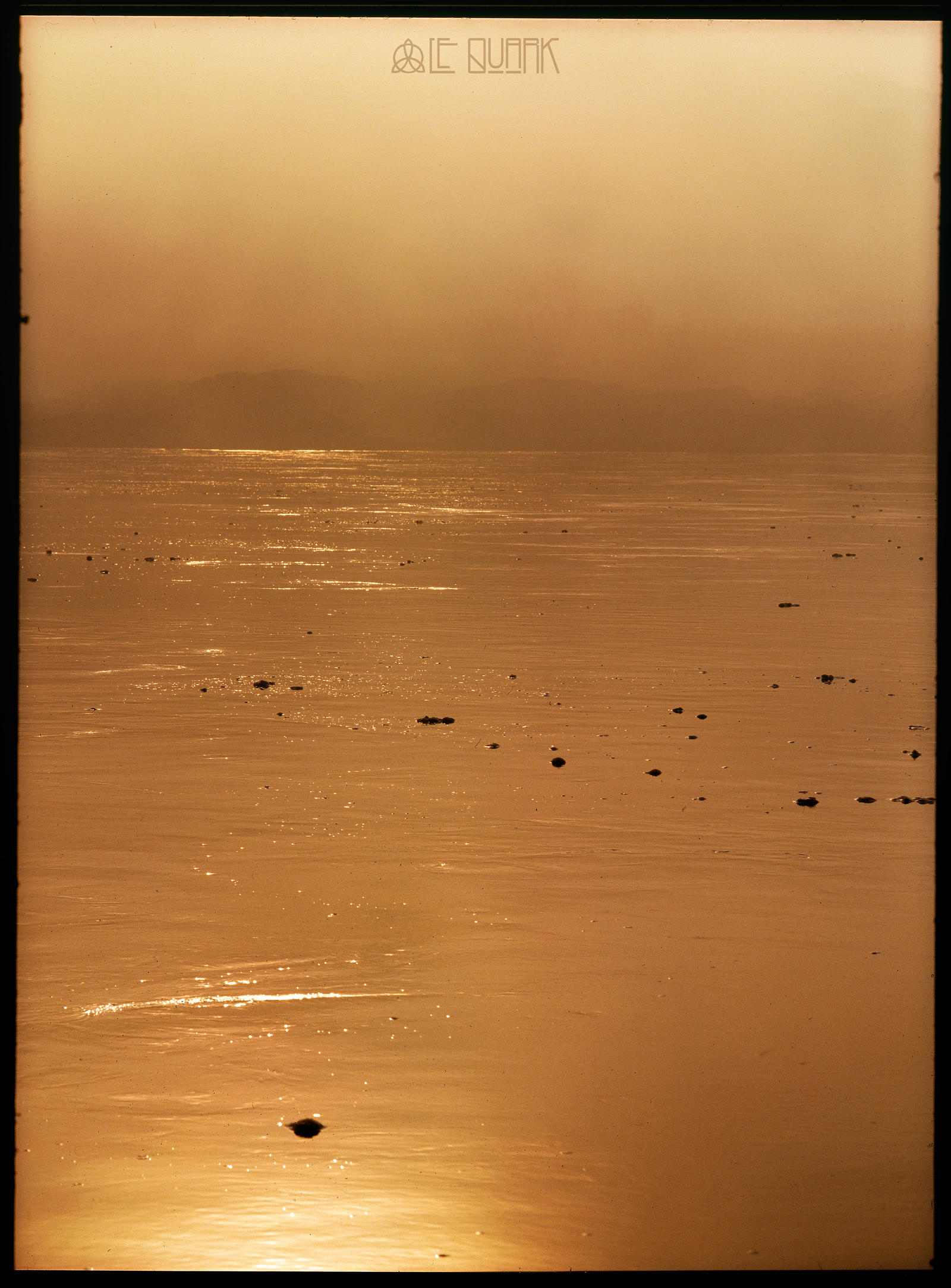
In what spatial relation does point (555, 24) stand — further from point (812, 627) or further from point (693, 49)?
point (812, 627)

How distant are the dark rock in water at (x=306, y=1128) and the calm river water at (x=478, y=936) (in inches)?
0.6

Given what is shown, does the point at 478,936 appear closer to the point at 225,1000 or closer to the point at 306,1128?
the point at 225,1000

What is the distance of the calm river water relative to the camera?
6.43ft

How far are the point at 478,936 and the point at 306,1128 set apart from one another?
0.67 m

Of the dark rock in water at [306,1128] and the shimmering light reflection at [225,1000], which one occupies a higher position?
the shimmering light reflection at [225,1000]

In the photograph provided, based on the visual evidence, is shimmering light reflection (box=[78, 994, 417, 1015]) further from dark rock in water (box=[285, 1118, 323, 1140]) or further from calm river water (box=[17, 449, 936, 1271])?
dark rock in water (box=[285, 1118, 323, 1140])

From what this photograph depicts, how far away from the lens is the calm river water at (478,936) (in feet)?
6.43

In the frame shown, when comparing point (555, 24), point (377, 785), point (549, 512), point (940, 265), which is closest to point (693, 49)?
point (555, 24)

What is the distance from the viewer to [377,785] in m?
3.58

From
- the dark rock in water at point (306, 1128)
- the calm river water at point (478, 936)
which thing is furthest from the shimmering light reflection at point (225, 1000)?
the dark rock in water at point (306, 1128)

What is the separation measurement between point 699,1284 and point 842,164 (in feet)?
8.98

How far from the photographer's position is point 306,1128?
2.11 metres

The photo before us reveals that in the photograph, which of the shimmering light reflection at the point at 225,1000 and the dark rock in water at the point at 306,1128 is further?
the shimmering light reflection at the point at 225,1000

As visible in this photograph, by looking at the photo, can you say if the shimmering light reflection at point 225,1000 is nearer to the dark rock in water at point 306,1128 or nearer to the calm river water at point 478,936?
the calm river water at point 478,936
